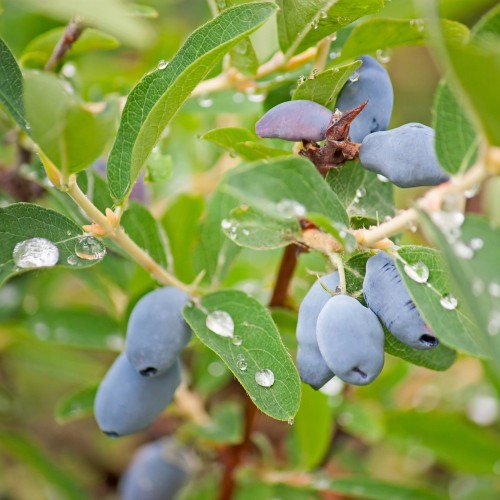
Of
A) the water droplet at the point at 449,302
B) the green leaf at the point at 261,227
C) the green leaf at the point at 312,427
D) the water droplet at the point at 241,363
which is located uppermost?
the green leaf at the point at 261,227

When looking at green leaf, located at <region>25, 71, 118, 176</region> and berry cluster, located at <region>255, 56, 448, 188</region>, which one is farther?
berry cluster, located at <region>255, 56, 448, 188</region>

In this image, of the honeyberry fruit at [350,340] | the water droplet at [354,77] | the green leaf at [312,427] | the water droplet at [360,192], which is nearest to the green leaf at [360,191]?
the water droplet at [360,192]

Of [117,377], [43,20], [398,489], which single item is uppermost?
[43,20]

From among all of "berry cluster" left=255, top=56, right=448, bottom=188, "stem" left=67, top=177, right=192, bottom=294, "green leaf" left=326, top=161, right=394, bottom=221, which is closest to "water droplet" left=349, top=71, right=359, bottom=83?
"berry cluster" left=255, top=56, right=448, bottom=188

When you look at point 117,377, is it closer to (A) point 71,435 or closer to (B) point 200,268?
(B) point 200,268

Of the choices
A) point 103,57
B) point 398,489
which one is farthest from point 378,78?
point 103,57

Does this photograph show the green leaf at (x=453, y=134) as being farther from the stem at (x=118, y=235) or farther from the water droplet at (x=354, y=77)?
the stem at (x=118, y=235)

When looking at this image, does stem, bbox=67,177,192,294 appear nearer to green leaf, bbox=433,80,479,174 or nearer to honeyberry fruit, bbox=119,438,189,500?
green leaf, bbox=433,80,479,174
